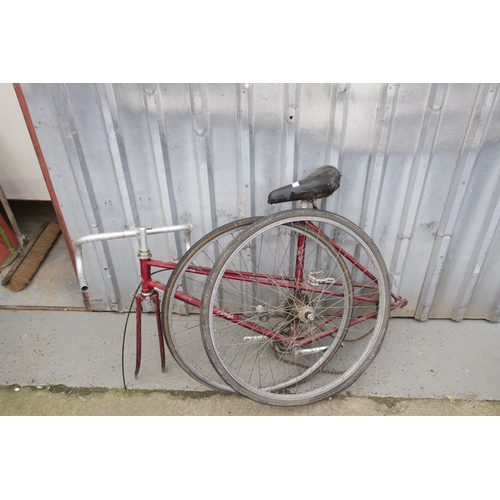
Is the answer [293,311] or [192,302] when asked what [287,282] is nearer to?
[293,311]

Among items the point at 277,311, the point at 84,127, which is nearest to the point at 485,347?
the point at 277,311

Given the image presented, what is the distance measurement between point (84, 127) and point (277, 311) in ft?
5.28

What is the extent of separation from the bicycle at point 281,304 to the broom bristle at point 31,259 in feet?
4.52

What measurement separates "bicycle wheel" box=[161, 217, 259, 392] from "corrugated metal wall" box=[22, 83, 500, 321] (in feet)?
0.76

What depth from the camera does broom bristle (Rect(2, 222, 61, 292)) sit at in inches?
117

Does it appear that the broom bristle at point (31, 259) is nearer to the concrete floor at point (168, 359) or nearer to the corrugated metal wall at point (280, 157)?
the concrete floor at point (168, 359)

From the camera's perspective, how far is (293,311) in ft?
7.27

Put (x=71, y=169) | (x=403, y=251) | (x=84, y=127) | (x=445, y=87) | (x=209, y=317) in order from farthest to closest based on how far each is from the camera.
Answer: (x=403, y=251)
(x=71, y=169)
(x=84, y=127)
(x=445, y=87)
(x=209, y=317)

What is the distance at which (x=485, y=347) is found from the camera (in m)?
2.55

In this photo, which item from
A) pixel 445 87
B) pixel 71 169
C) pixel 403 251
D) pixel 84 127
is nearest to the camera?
pixel 445 87

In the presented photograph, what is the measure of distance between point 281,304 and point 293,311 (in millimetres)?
159

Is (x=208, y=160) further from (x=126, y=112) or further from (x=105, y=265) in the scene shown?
(x=105, y=265)

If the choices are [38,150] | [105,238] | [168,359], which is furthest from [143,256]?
[38,150]

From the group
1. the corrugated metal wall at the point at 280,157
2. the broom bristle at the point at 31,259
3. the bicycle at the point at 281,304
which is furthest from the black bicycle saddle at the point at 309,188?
the broom bristle at the point at 31,259
